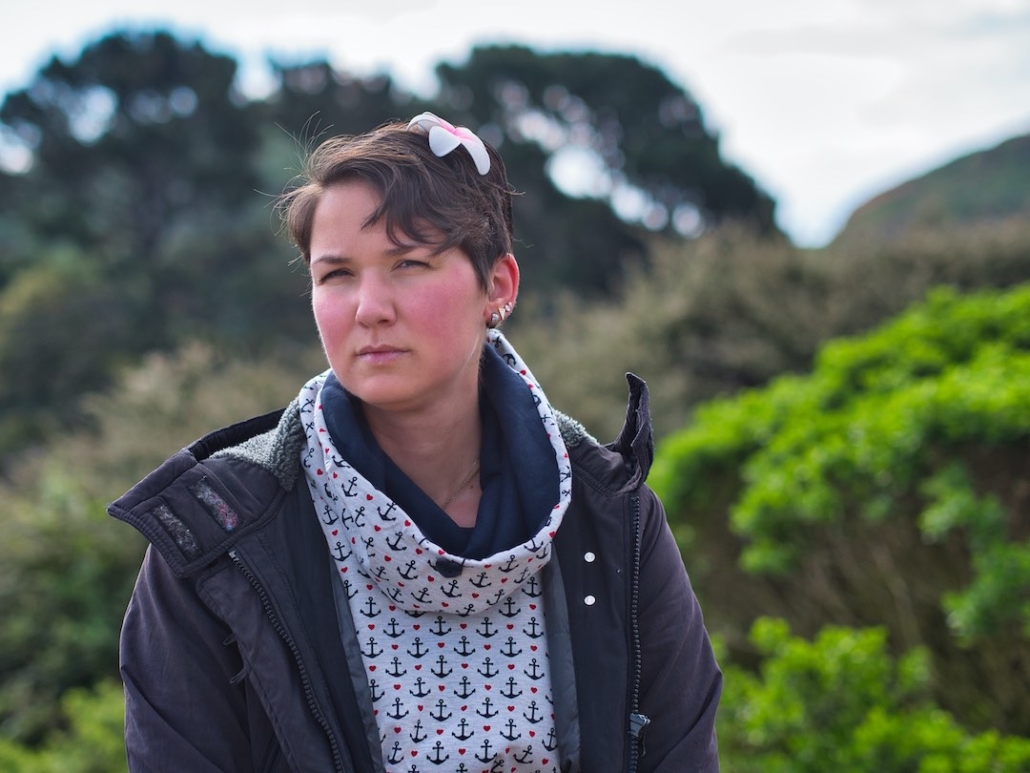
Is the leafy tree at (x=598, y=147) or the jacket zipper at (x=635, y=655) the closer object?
the jacket zipper at (x=635, y=655)

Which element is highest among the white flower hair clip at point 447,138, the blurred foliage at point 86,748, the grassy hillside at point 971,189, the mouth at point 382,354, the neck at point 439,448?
the grassy hillside at point 971,189

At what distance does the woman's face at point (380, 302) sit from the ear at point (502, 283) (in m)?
0.11

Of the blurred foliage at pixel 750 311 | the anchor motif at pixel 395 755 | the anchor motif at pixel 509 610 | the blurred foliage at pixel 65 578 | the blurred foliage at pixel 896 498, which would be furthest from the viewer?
the blurred foliage at pixel 750 311

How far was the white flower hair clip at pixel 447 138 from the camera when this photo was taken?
180 centimetres

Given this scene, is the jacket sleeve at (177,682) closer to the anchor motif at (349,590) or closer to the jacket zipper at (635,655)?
the anchor motif at (349,590)

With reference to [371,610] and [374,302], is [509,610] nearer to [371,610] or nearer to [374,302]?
[371,610]

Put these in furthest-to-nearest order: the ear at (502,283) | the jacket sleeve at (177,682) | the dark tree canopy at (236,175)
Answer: the dark tree canopy at (236,175)
the ear at (502,283)
the jacket sleeve at (177,682)

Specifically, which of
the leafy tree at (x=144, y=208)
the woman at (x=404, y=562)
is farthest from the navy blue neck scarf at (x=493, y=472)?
the leafy tree at (x=144, y=208)

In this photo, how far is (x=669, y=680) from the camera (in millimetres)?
1876

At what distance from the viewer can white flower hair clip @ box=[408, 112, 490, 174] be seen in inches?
70.9

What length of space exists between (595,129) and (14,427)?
17298 millimetres

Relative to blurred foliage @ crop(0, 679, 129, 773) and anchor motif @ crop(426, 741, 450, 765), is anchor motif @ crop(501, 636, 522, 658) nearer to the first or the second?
anchor motif @ crop(426, 741, 450, 765)

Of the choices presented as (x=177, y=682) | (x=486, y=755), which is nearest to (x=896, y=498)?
(x=486, y=755)

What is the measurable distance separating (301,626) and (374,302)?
0.55 meters
